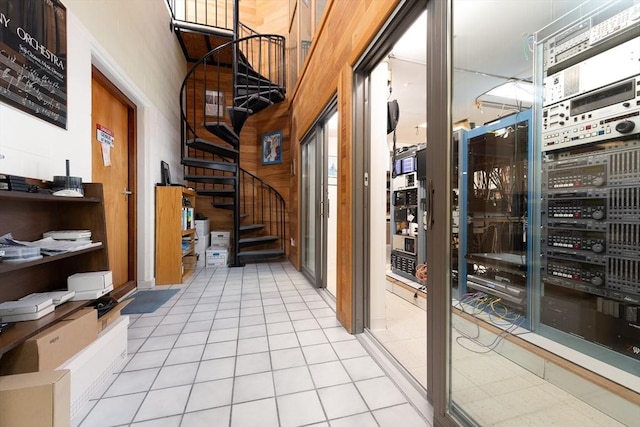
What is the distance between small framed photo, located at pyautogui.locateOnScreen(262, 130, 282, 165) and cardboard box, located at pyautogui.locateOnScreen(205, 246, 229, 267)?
1972mm

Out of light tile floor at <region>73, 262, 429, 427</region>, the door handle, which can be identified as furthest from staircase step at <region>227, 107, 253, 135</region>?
the door handle

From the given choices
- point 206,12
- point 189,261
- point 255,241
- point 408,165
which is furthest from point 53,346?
point 206,12

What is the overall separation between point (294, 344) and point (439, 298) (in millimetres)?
1152

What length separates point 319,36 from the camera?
2.75 metres

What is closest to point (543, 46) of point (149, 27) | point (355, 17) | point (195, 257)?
point (355, 17)

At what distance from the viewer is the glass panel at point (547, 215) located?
1193mm

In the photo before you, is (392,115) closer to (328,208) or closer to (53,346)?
(328,208)

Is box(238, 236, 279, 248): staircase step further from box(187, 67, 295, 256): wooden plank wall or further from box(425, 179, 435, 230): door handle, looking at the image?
box(425, 179, 435, 230): door handle

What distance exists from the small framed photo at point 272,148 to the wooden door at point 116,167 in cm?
243

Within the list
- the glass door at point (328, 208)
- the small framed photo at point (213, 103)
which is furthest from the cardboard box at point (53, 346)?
the small framed photo at point (213, 103)

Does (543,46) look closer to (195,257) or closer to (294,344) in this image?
(294,344)

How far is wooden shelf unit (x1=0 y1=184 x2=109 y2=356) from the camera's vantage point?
115 cm

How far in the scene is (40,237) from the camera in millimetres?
1524

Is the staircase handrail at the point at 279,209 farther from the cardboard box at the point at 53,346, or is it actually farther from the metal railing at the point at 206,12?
the cardboard box at the point at 53,346
